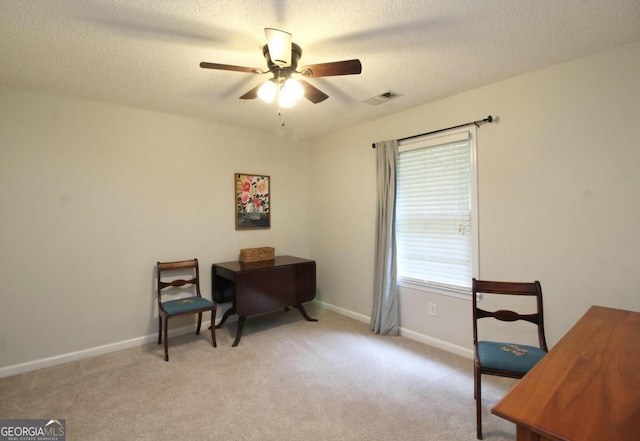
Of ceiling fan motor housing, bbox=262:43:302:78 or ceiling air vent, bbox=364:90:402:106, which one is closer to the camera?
ceiling fan motor housing, bbox=262:43:302:78

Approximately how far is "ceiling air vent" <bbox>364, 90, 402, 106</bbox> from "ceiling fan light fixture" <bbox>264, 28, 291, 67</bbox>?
1254 mm

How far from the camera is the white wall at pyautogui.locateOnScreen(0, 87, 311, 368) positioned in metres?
2.53

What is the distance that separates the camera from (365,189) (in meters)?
3.60

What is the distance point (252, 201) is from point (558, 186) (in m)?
3.01

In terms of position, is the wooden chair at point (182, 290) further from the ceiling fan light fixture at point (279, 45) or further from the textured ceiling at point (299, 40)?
the ceiling fan light fixture at point (279, 45)

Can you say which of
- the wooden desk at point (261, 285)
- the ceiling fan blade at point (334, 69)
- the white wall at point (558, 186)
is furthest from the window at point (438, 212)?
the ceiling fan blade at point (334, 69)

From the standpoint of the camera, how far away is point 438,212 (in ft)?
9.64

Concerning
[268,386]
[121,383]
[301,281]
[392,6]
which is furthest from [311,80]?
[121,383]

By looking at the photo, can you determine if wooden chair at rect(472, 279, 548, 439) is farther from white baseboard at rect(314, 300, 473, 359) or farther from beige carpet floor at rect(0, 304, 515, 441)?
white baseboard at rect(314, 300, 473, 359)

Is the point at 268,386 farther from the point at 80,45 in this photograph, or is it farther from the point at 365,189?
the point at 80,45

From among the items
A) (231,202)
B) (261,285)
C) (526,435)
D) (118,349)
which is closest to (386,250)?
(261,285)

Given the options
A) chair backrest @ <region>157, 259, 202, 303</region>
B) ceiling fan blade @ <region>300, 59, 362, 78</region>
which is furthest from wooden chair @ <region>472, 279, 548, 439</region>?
chair backrest @ <region>157, 259, 202, 303</region>

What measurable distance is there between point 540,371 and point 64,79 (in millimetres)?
3452

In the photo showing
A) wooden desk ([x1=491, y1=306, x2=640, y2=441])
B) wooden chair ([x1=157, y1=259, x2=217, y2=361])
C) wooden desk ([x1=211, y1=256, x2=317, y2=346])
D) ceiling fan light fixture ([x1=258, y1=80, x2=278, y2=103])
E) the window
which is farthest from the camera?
wooden desk ([x1=211, y1=256, x2=317, y2=346])
